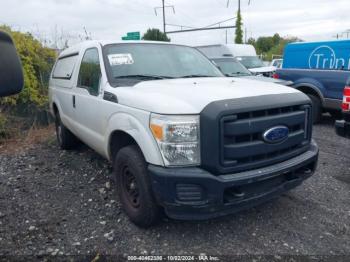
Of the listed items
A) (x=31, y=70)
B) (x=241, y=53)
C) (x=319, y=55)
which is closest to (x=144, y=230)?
(x=31, y=70)

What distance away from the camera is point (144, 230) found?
10.8 ft

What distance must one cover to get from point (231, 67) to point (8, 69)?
8700 mm

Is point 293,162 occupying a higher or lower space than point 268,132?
lower

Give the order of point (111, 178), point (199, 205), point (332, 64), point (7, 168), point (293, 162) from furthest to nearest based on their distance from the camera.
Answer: point (332, 64), point (7, 168), point (111, 178), point (293, 162), point (199, 205)

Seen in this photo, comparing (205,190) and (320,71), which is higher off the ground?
(320,71)

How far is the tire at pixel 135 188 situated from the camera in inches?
118

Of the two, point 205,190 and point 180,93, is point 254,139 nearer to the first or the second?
point 205,190

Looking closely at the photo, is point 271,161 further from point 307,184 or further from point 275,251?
point 307,184

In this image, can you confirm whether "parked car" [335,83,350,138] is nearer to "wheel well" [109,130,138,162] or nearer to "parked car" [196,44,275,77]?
"wheel well" [109,130,138,162]

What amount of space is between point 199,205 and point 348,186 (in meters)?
2.59

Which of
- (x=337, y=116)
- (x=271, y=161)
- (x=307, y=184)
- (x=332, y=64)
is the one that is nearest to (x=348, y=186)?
(x=307, y=184)

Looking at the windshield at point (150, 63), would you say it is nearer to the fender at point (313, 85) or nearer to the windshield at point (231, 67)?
the fender at point (313, 85)

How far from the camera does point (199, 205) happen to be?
2744 millimetres

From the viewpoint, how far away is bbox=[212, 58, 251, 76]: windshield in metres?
9.43
